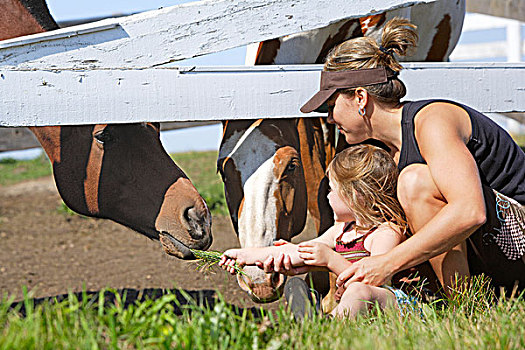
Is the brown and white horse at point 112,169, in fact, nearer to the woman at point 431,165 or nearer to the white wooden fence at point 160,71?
the white wooden fence at point 160,71

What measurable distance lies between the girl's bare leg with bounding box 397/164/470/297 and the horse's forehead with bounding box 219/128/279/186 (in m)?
0.77

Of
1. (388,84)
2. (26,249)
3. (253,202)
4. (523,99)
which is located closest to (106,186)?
(253,202)

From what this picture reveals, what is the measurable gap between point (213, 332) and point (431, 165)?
985mm

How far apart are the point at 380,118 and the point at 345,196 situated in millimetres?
319

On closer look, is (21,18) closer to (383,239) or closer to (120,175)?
(120,175)

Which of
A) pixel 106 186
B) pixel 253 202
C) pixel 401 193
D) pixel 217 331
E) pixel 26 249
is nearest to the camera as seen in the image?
pixel 217 331

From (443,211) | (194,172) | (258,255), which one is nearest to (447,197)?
(443,211)

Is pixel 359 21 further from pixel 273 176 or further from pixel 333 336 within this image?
pixel 333 336

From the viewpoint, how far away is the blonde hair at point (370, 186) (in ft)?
6.95

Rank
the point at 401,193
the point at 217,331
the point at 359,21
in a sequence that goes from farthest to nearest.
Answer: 1. the point at 359,21
2. the point at 401,193
3. the point at 217,331

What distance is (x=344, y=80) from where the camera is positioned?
2.13 m

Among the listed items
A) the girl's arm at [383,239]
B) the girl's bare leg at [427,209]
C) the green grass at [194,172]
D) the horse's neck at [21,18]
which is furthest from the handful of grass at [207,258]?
the green grass at [194,172]

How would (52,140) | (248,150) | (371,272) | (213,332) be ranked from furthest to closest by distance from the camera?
(52,140) < (248,150) < (371,272) < (213,332)

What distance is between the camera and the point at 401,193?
6.82ft
